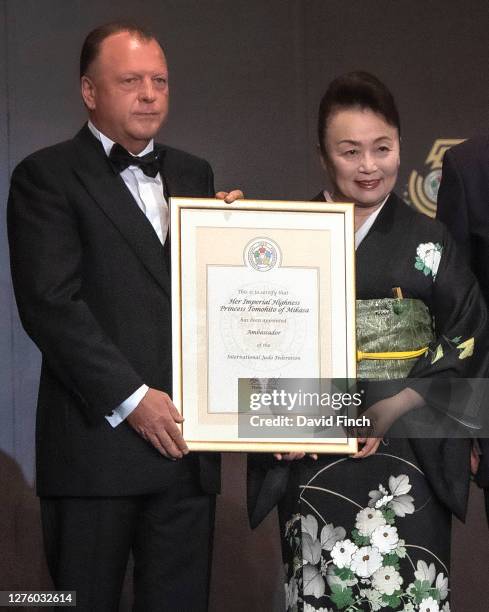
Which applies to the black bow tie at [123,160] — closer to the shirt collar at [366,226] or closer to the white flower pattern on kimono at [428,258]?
the shirt collar at [366,226]

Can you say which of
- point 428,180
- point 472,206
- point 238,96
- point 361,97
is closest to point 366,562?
point 472,206

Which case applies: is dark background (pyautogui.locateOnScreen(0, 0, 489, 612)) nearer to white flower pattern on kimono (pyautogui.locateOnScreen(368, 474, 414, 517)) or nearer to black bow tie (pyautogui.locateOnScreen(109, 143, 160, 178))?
black bow tie (pyautogui.locateOnScreen(109, 143, 160, 178))

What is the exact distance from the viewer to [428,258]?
228cm

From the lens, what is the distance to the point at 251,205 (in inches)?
87.2

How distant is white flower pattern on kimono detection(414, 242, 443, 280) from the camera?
227cm

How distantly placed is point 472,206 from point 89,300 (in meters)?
0.83

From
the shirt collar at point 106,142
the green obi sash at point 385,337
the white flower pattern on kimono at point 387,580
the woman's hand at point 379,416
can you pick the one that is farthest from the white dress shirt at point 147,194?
the white flower pattern on kimono at point 387,580

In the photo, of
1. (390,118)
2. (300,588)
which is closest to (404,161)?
(390,118)

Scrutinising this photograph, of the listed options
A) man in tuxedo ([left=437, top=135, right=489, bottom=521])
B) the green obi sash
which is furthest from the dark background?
the green obi sash

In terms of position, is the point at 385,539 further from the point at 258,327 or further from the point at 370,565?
the point at 258,327

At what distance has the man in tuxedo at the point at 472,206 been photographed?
2406mm

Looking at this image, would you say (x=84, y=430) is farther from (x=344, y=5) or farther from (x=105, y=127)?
(x=344, y=5)

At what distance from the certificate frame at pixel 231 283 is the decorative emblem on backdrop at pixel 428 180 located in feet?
3.29

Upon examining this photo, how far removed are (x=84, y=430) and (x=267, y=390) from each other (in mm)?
360
